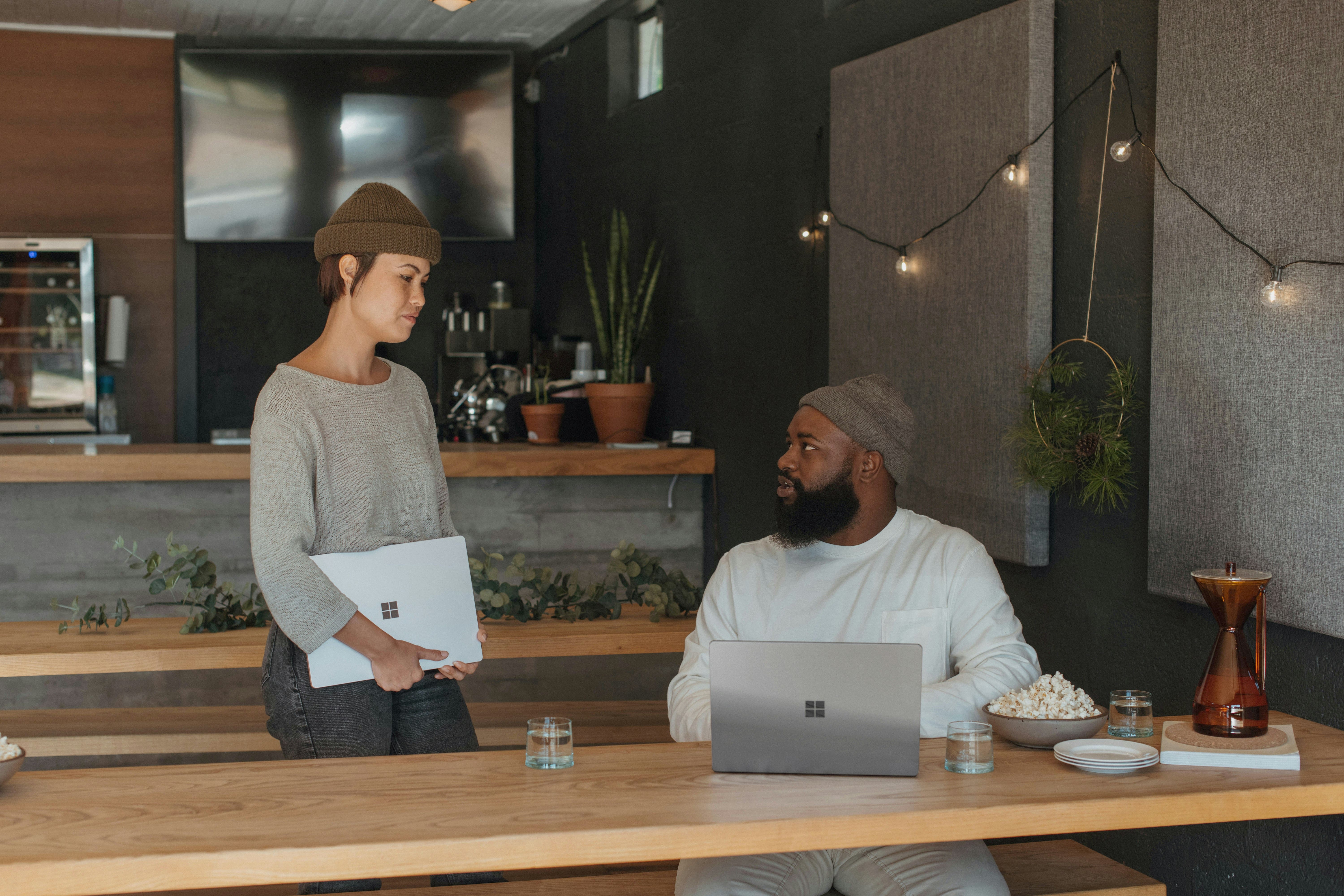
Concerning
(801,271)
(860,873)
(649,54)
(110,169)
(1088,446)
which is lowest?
(860,873)

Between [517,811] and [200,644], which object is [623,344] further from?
[517,811]

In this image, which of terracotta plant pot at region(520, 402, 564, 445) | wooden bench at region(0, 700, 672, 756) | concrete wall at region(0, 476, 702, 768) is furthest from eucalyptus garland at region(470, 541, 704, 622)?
terracotta plant pot at region(520, 402, 564, 445)

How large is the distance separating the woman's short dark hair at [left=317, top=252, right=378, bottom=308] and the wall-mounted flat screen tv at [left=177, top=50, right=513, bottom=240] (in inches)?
156

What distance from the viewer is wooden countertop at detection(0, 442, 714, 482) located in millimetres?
3836

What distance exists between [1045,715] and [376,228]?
135 cm

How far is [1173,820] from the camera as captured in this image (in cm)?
159

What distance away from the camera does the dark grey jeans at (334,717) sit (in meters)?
2.04

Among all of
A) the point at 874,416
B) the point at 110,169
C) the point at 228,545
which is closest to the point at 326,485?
the point at 874,416

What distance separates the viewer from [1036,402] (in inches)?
102

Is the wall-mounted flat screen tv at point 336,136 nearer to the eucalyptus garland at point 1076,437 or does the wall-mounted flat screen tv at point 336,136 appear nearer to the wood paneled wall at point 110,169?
the wood paneled wall at point 110,169

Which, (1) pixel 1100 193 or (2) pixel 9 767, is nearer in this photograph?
(2) pixel 9 767

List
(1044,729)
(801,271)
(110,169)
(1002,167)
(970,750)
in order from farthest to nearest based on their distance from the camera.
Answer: (110,169)
(801,271)
(1002,167)
(1044,729)
(970,750)

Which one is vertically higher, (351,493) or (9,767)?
(351,493)

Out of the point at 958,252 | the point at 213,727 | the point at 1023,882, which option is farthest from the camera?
the point at 213,727
